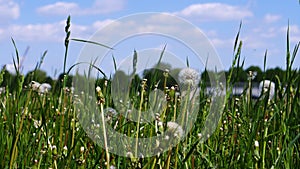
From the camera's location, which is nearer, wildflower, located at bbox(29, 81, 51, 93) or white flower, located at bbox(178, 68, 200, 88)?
wildflower, located at bbox(29, 81, 51, 93)

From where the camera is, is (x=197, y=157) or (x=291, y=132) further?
(x=291, y=132)

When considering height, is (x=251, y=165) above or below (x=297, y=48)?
below

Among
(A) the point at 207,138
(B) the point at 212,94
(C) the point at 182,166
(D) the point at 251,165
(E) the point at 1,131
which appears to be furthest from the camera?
(B) the point at 212,94

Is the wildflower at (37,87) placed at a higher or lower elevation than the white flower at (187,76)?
lower

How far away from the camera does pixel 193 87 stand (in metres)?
2.69

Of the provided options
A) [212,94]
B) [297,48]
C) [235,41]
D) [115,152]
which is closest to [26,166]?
[115,152]

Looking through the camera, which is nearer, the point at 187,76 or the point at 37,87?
the point at 187,76

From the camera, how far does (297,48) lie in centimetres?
197

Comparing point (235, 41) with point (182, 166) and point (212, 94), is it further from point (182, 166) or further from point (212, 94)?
point (212, 94)

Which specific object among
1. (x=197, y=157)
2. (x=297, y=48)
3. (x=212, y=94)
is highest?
(x=297, y=48)

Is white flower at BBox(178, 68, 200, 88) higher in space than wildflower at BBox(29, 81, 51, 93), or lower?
higher

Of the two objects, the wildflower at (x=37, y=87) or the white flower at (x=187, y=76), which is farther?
the white flower at (x=187, y=76)

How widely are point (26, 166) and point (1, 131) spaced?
0.28 meters

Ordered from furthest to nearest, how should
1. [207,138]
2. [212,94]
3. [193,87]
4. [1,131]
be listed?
[212,94] < [193,87] < [207,138] < [1,131]
